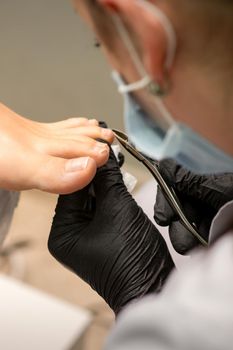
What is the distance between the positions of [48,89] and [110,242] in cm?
84

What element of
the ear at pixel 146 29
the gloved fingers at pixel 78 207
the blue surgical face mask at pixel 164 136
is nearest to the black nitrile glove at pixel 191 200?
the gloved fingers at pixel 78 207

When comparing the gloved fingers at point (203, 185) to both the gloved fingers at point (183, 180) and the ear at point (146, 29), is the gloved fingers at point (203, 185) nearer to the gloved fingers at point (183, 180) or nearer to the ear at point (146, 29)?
the gloved fingers at point (183, 180)

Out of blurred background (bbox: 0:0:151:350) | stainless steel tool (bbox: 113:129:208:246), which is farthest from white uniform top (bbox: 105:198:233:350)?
blurred background (bbox: 0:0:151:350)

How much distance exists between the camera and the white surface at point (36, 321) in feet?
1.93

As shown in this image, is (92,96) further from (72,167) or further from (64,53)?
(72,167)

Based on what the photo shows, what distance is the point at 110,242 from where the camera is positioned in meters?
0.78

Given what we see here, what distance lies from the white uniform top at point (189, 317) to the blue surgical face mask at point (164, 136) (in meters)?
0.10

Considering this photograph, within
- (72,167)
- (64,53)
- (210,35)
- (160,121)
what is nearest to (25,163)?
(72,167)

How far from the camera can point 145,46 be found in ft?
1.42

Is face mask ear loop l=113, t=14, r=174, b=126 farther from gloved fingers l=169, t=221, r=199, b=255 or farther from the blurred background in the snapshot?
the blurred background

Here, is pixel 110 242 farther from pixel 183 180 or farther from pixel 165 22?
pixel 165 22

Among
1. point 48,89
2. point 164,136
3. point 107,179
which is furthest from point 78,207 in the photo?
point 48,89

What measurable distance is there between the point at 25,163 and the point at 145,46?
1.42 feet

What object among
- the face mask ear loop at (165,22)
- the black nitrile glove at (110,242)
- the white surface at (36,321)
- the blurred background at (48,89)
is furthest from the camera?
the blurred background at (48,89)
